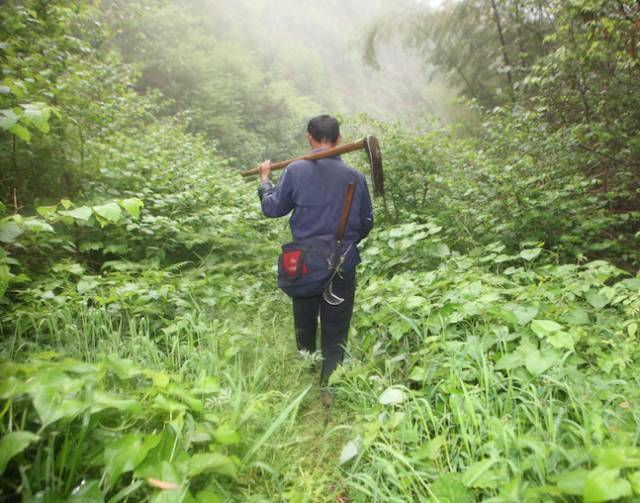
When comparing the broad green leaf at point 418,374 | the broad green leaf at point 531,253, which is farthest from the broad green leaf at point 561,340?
the broad green leaf at point 531,253

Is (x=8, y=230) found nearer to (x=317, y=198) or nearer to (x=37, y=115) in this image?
(x=37, y=115)

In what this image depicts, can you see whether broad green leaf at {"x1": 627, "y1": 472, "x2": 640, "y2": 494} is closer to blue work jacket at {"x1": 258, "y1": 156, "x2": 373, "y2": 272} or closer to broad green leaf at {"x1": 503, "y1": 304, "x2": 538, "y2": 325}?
broad green leaf at {"x1": 503, "y1": 304, "x2": 538, "y2": 325}

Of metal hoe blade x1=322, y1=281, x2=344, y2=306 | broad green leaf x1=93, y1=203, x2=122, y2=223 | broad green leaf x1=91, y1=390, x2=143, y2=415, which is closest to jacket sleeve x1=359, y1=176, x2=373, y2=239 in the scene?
metal hoe blade x1=322, y1=281, x2=344, y2=306

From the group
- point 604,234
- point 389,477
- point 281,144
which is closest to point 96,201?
point 389,477

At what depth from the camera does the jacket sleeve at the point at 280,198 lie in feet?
8.25

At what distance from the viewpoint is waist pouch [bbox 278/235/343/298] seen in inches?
96.1

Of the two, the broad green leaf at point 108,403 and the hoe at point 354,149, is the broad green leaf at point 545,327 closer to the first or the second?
the hoe at point 354,149

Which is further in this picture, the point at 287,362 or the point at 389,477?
the point at 287,362

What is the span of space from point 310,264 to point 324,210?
0.39 meters

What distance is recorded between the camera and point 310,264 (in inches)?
96.0

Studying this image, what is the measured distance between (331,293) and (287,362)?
2.12 feet

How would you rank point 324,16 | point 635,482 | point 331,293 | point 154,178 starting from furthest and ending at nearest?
point 324,16
point 154,178
point 331,293
point 635,482

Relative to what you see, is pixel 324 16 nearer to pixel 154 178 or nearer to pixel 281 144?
pixel 281 144

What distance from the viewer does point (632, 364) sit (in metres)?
1.84
